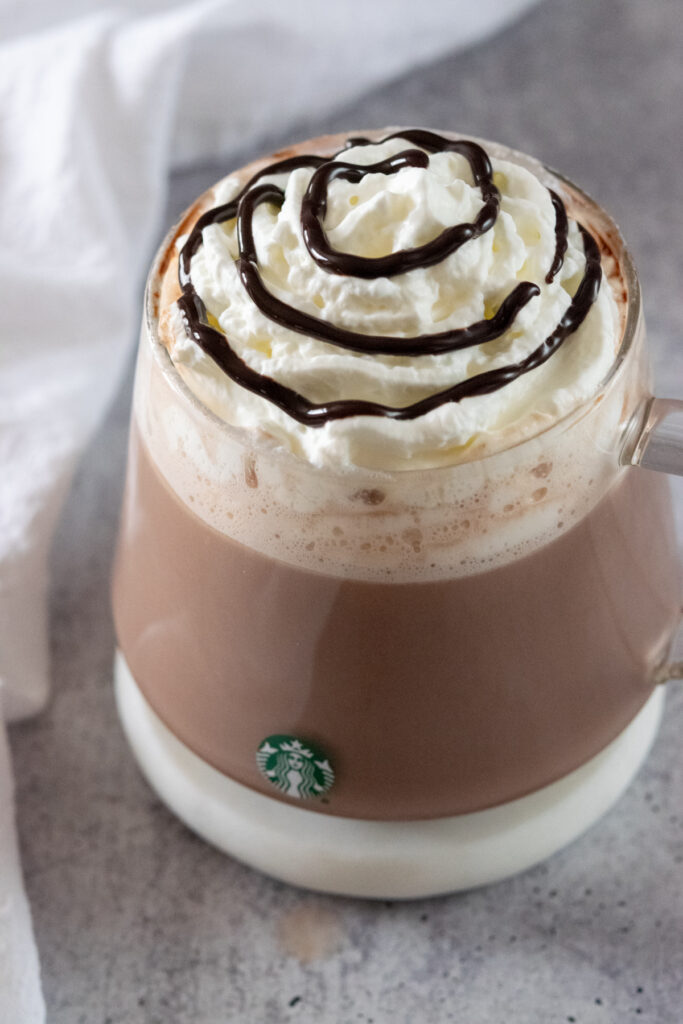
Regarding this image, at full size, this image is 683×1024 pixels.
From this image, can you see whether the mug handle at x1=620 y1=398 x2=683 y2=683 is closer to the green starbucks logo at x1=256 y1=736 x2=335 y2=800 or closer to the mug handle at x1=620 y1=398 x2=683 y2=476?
the mug handle at x1=620 y1=398 x2=683 y2=476

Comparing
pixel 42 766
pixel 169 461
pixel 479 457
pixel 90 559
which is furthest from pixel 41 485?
pixel 479 457

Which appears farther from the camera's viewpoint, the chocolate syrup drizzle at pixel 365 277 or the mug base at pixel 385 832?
the mug base at pixel 385 832

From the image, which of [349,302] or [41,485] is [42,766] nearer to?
[41,485]

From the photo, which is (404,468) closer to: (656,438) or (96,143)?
(656,438)

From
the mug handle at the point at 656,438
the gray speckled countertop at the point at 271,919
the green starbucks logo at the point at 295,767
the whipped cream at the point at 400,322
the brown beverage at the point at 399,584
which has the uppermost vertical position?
the whipped cream at the point at 400,322

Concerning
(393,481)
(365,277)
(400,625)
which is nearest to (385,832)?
(400,625)

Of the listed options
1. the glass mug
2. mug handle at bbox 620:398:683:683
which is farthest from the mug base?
mug handle at bbox 620:398:683:683

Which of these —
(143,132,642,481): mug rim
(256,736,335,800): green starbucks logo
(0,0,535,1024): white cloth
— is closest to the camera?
(143,132,642,481): mug rim

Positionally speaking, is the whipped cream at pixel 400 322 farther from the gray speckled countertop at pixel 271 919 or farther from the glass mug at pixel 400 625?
the gray speckled countertop at pixel 271 919

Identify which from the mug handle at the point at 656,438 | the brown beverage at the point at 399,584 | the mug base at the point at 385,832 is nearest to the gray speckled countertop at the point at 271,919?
the mug base at the point at 385,832
